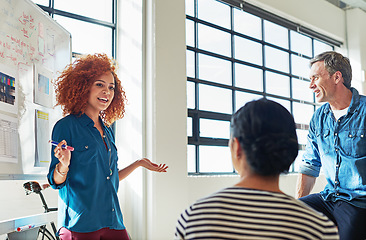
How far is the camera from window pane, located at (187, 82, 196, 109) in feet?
14.9

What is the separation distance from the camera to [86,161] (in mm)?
1951

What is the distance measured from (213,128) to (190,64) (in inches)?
30.8

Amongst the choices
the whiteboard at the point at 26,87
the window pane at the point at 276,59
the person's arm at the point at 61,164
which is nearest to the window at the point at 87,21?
the whiteboard at the point at 26,87

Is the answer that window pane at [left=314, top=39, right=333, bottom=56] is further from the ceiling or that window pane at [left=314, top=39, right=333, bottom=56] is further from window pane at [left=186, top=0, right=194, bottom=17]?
window pane at [left=186, top=0, right=194, bottom=17]

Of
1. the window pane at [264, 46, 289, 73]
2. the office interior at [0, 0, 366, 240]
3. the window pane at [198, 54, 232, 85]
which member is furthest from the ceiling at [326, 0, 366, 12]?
the office interior at [0, 0, 366, 240]

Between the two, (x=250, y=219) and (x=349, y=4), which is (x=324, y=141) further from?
(x=349, y=4)

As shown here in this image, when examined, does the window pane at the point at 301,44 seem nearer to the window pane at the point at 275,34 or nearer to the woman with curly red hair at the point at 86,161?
the window pane at the point at 275,34

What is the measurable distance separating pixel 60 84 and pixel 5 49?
327mm

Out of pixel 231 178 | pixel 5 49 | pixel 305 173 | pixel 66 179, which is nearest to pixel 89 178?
pixel 66 179

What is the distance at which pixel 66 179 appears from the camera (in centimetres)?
194

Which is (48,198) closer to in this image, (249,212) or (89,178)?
(89,178)

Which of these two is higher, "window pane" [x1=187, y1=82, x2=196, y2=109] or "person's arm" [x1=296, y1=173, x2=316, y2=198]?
"window pane" [x1=187, y1=82, x2=196, y2=109]

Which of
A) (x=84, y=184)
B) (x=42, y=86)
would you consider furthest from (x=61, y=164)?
(x=42, y=86)

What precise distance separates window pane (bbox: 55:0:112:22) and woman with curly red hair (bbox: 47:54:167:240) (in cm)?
191
